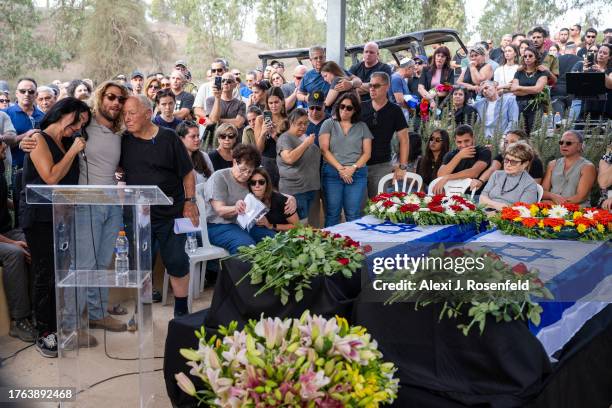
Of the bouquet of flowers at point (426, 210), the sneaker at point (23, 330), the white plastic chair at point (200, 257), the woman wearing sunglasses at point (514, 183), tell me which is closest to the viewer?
the sneaker at point (23, 330)

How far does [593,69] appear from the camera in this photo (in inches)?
351

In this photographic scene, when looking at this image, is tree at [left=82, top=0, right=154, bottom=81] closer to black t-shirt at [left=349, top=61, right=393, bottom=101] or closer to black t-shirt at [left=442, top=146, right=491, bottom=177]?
black t-shirt at [left=349, top=61, right=393, bottom=101]

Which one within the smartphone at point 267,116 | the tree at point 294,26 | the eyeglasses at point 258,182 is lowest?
the eyeglasses at point 258,182

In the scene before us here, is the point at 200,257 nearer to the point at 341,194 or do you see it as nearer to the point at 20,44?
the point at 341,194

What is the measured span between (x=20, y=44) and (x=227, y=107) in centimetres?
1754

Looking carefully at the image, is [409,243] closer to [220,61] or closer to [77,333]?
[77,333]

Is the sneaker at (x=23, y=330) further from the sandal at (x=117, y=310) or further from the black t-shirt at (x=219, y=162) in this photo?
the black t-shirt at (x=219, y=162)

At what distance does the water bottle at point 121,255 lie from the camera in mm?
3367

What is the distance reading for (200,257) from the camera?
5.59 meters

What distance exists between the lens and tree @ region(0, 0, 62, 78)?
22250mm

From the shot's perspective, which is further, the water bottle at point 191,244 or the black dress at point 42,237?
the water bottle at point 191,244

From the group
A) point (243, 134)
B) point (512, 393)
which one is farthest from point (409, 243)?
point (243, 134)

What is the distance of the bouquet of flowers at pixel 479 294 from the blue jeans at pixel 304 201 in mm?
3203

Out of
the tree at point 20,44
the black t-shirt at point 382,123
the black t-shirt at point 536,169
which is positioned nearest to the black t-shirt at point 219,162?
the black t-shirt at point 382,123
